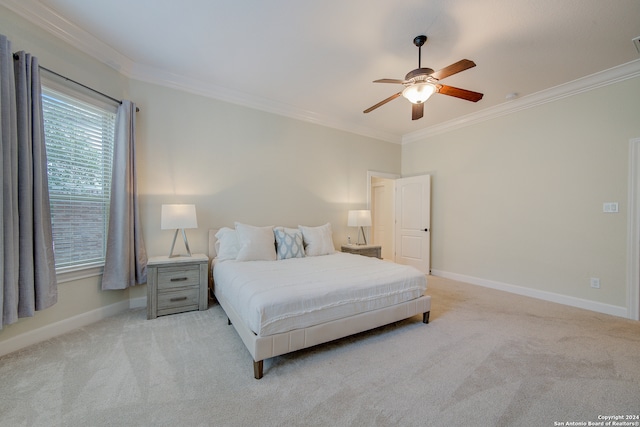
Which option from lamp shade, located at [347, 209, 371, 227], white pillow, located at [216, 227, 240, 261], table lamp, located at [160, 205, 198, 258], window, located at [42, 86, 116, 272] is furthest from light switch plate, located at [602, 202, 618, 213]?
window, located at [42, 86, 116, 272]

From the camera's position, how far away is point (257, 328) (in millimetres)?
1780

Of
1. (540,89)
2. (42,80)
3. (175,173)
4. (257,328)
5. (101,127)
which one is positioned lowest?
(257,328)

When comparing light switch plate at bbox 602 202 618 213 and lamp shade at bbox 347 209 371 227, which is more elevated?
light switch plate at bbox 602 202 618 213

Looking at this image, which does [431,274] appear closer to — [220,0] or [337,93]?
[337,93]

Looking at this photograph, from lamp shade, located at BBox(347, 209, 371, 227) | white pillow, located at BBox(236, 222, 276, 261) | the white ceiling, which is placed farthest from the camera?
lamp shade, located at BBox(347, 209, 371, 227)

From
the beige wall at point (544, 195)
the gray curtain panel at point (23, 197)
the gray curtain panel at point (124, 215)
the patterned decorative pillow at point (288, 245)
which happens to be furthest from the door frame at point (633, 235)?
the gray curtain panel at point (23, 197)

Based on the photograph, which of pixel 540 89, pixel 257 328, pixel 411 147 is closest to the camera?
pixel 257 328

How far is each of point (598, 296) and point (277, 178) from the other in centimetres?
449

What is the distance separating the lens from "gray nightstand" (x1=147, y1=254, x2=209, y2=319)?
8.87 feet

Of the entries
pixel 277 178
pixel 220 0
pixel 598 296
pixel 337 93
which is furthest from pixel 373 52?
pixel 598 296

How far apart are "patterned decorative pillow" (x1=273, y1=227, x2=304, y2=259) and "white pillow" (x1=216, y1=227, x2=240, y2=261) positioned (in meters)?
0.53

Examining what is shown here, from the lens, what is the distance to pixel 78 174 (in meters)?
2.54

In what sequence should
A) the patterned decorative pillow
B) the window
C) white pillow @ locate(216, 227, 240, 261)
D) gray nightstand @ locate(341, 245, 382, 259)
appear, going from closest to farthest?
the window
white pillow @ locate(216, 227, 240, 261)
the patterned decorative pillow
gray nightstand @ locate(341, 245, 382, 259)

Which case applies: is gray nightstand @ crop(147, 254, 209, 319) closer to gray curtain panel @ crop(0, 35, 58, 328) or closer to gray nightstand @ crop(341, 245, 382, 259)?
gray curtain panel @ crop(0, 35, 58, 328)
